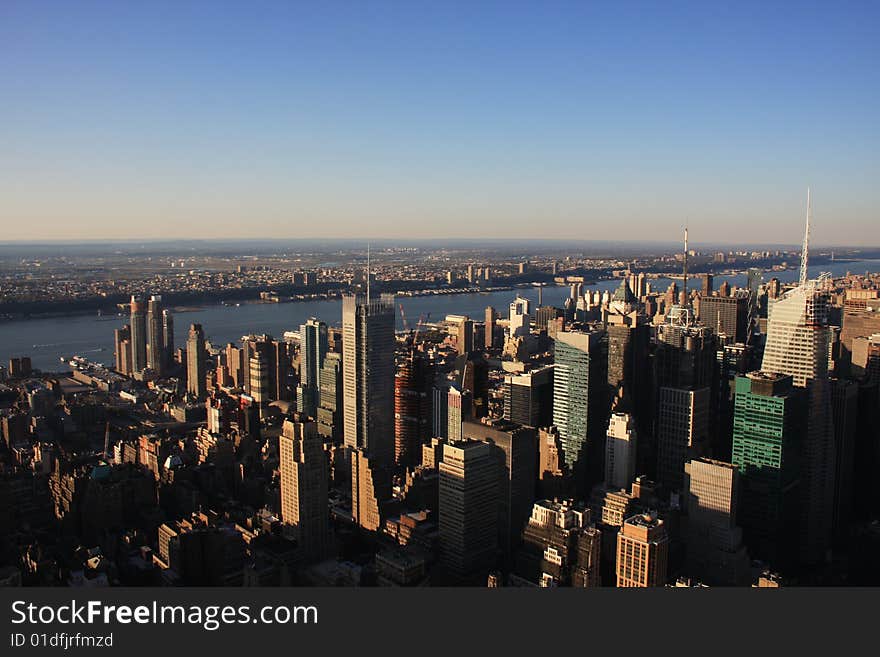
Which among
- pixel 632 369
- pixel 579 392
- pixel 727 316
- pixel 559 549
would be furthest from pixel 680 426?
pixel 727 316

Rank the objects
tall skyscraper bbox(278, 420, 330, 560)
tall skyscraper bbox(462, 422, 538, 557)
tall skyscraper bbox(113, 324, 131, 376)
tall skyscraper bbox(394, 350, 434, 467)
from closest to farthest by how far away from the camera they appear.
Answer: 1. tall skyscraper bbox(278, 420, 330, 560)
2. tall skyscraper bbox(462, 422, 538, 557)
3. tall skyscraper bbox(394, 350, 434, 467)
4. tall skyscraper bbox(113, 324, 131, 376)

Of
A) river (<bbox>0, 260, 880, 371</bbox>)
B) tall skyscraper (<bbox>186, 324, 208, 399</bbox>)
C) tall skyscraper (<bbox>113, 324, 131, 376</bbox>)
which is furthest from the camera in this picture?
river (<bbox>0, 260, 880, 371</bbox>)

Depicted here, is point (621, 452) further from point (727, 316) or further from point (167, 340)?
point (167, 340)

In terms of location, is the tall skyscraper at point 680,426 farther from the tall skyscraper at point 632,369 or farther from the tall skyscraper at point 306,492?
the tall skyscraper at point 306,492

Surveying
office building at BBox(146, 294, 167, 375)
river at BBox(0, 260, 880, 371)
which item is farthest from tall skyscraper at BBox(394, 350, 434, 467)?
office building at BBox(146, 294, 167, 375)

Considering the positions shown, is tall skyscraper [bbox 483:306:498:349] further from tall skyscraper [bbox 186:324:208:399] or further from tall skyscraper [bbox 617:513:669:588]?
tall skyscraper [bbox 617:513:669:588]

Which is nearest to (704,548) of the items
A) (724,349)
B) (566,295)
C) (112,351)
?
(724,349)

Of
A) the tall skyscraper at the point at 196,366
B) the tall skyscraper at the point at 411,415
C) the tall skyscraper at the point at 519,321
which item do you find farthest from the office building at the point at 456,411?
the tall skyscraper at the point at 519,321
